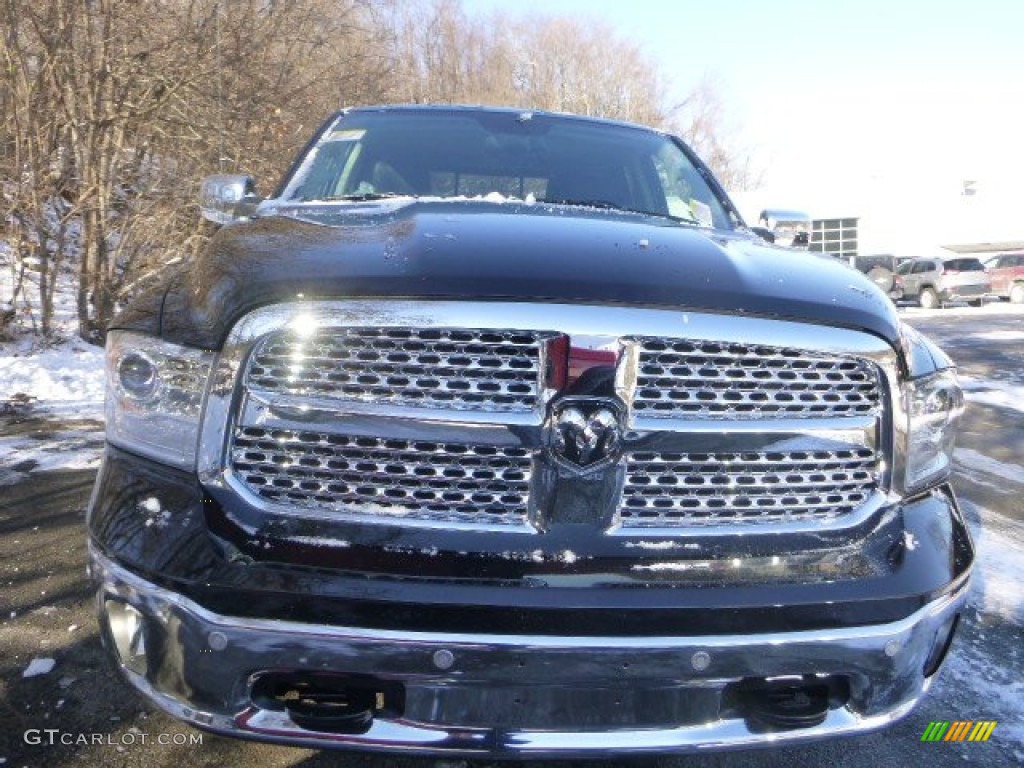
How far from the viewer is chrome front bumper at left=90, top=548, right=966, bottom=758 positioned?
1.59 metres

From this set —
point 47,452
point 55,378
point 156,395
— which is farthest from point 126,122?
point 156,395

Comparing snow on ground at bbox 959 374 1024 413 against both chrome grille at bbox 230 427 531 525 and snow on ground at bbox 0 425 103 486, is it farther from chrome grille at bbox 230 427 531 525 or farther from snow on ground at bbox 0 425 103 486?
snow on ground at bbox 0 425 103 486

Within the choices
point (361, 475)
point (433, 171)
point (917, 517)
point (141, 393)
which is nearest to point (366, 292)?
point (361, 475)

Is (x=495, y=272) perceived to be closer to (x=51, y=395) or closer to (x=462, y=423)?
(x=462, y=423)

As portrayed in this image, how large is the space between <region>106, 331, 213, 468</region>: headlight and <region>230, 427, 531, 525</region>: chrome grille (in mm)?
147

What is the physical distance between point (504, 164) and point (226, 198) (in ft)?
3.66

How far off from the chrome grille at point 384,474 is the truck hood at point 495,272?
28cm

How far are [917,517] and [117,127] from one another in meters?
9.09

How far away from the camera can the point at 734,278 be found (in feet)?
6.14

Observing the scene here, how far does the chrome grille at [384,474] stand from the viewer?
1691 millimetres

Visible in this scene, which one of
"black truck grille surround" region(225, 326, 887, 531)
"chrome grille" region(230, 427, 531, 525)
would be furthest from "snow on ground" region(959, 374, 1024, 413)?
"chrome grille" region(230, 427, 531, 525)

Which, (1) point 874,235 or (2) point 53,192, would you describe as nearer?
(2) point 53,192

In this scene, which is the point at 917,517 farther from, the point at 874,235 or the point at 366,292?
the point at 874,235

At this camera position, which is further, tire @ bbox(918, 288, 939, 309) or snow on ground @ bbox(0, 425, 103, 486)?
tire @ bbox(918, 288, 939, 309)
